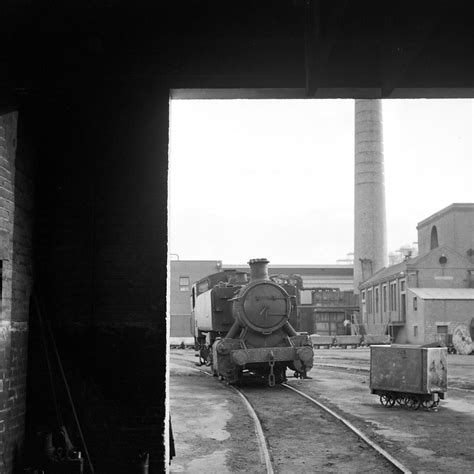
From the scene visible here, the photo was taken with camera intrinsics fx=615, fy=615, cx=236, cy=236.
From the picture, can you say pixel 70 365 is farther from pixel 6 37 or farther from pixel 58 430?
pixel 6 37

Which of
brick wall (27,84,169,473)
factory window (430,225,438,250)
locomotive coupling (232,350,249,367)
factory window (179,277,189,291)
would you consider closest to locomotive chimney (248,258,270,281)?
locomotive coupling (232,350,249,367)

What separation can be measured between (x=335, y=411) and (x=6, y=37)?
8754 millimetres

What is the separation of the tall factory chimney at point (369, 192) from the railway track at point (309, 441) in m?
35.0

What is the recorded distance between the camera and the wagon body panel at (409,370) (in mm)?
11273

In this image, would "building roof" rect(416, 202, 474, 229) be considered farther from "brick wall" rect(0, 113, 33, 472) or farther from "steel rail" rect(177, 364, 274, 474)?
"brick wall" rect(0, 113, 33, 472)

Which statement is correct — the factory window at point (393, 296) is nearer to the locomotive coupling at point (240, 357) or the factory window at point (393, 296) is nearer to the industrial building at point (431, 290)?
the industrial building at point (431, 290)

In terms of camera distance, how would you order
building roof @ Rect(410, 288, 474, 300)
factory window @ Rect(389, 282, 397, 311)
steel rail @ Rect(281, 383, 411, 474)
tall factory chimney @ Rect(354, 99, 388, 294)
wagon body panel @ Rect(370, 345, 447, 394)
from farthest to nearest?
tall factory chimney @ Rect(354, 99, 388, 294), factory window @ Rect(389, 282, 397, 311), building roof @ Rect(410, 288, 474, 300), wagon body panel @ Rect(370, 345, 447, 394), steel rail @ Rect(281, 383, 411, 474)

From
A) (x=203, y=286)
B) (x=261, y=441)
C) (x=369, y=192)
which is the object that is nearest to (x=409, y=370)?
(x=261, y=441)

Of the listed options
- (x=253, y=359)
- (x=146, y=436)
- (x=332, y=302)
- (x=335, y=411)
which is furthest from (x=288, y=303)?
(x=332, y=302)

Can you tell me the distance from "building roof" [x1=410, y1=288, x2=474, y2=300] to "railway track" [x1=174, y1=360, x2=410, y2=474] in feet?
84.0

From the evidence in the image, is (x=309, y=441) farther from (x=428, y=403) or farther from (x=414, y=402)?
(x=428, y=403)

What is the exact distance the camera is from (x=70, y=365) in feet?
16.4

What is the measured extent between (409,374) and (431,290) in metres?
27.7

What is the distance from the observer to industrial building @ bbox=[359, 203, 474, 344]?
118 ft
